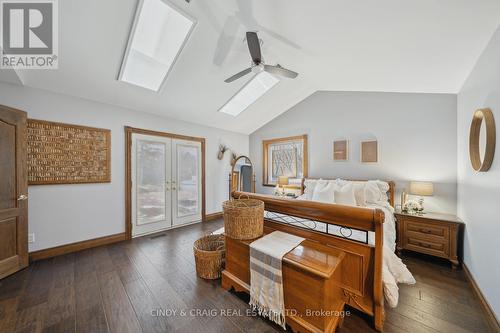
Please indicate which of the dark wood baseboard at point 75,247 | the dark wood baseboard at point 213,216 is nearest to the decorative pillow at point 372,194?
the dark wood baseboard at point 213,216

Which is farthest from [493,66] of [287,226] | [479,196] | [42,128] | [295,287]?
[42,128]

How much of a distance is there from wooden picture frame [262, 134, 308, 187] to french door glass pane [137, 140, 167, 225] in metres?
2.68

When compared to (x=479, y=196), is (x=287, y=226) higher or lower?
lower

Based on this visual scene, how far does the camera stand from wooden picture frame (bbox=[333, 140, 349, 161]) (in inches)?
152

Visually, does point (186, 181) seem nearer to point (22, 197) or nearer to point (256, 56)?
point (22, 197)

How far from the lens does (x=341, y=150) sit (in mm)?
3932

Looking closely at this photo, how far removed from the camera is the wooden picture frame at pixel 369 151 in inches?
138

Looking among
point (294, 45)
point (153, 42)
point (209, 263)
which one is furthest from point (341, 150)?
point (153, 42)

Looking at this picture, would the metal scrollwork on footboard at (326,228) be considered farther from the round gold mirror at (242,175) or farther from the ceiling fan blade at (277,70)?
the round gold mirror at (242,175)

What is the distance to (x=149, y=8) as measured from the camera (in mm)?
2074

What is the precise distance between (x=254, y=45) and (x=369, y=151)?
2959mm

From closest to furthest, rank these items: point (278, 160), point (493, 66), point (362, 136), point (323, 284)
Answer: point (323, 284)
point (493, 66)
point (362, 136)
point (278, 160)

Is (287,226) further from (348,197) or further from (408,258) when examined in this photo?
(408,258)

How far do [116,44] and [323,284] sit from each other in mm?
3362
